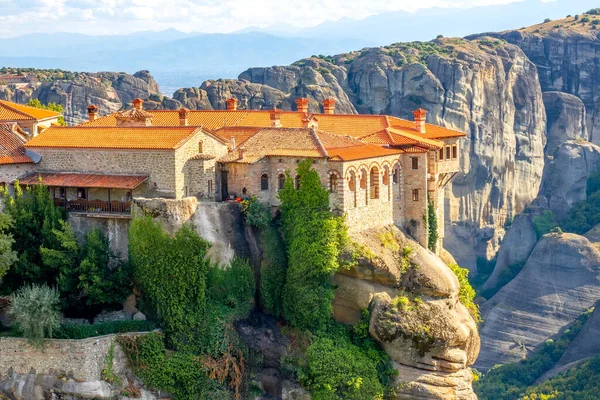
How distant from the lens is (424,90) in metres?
121

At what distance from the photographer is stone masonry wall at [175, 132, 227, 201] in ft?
159

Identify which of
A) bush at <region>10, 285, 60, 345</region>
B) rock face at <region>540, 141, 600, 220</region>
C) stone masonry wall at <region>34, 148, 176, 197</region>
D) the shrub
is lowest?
rock face at <region>540, 141, 600, 220</region>

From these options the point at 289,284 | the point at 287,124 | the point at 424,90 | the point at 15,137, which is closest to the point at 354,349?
the point at 289,284

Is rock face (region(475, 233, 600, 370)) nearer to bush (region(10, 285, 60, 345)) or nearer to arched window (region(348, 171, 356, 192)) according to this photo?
arched window (region(348, 171, 356, 192))

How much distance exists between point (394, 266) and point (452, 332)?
13.0 ft

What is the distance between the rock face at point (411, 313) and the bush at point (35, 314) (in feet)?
41.9

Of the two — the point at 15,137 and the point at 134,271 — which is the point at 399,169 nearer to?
the point at 134,271

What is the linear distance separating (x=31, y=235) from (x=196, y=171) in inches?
312

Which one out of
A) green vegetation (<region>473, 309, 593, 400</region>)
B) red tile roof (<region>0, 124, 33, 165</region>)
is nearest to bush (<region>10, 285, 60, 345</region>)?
red tile roof (<region>0, 124, 33, 165</region>)

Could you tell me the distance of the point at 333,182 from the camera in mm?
47750

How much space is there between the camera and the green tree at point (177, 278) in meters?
45.7

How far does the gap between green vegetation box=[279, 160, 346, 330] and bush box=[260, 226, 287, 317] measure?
1.55 feet

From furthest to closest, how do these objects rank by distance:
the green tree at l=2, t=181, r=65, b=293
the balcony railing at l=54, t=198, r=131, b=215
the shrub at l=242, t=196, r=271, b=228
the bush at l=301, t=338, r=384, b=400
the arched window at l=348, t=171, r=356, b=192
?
1. the balcony railing at l=54, t=198, r=131, b=215
2. the shrub at l=242, t=196, r=271, b=228
3. the arched window at l=348, t=171, r=356, b=192
4. the green tree at l=2, t=181, r=65, b=293
5. the bush at l=301, t=338, r=384, b=400

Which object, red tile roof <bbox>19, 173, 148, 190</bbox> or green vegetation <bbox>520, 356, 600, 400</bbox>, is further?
green vegetation <bbox>520, 356, 600, 400</bbox>
